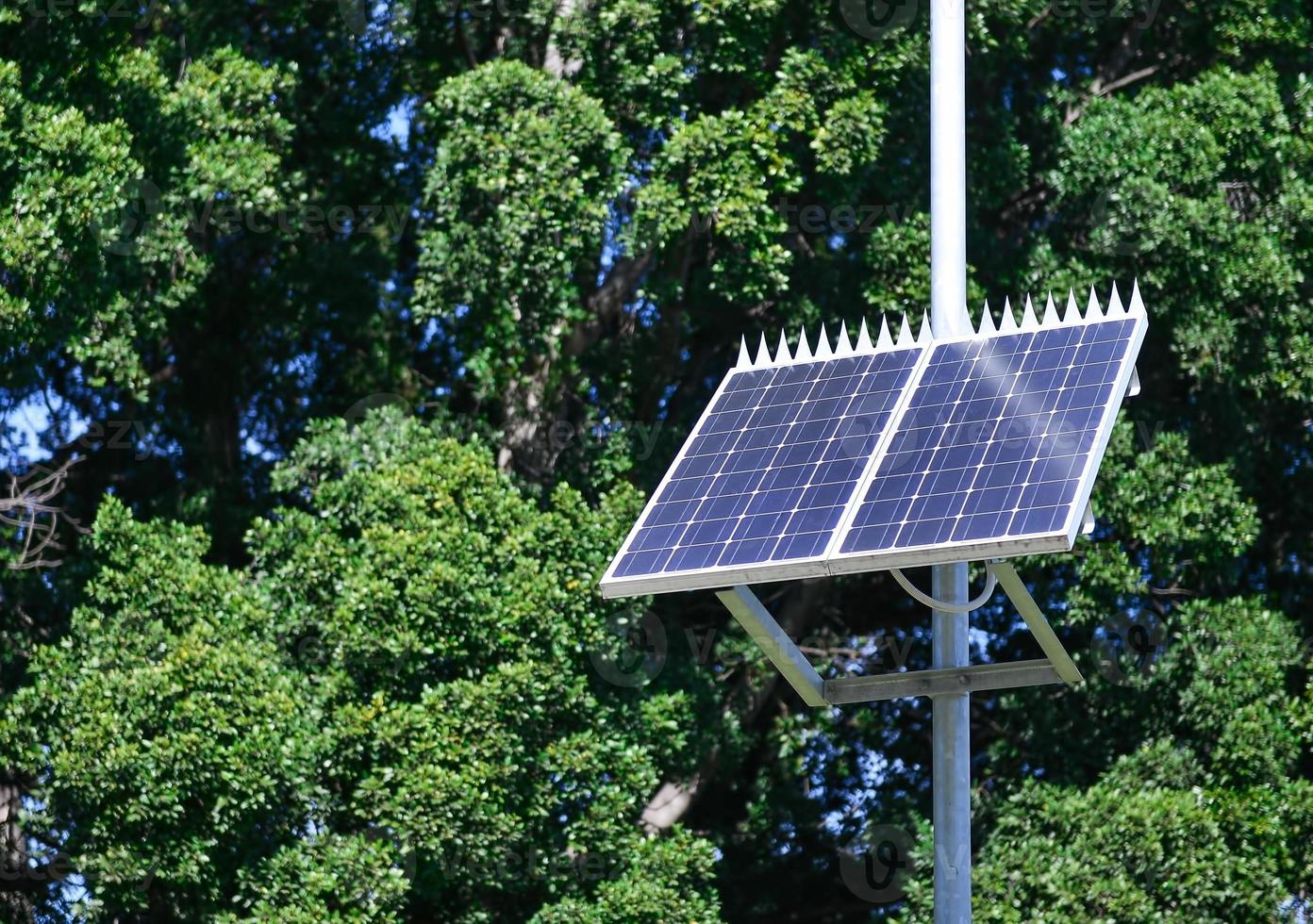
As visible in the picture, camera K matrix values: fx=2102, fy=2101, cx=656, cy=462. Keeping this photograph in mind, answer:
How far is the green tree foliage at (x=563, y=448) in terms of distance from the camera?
16672 mm

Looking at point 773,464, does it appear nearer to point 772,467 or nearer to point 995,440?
point 772,467

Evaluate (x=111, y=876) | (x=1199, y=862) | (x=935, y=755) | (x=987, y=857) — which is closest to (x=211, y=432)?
(x=111, y=876)

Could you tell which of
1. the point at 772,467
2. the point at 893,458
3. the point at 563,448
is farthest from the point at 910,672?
the point at 563,448

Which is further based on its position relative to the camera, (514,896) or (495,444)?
(495,444)

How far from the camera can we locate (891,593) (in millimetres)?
22203

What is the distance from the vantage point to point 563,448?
64.5 feet

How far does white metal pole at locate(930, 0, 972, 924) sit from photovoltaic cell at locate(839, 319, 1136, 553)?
0.40m

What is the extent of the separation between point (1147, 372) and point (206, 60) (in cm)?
948

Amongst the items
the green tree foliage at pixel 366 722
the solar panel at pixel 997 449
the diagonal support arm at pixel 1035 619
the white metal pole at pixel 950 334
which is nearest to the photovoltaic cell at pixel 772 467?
the solar panel at pixel 997 449

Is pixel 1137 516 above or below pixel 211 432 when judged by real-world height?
below

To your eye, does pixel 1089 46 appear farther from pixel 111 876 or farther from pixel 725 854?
pixel 111 876

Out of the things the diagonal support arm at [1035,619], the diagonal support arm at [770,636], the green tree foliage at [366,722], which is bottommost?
the diagonal support arm at [1035,619]

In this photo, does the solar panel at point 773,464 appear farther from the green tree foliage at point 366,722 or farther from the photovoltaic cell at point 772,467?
the green tree foliage at point 366,722

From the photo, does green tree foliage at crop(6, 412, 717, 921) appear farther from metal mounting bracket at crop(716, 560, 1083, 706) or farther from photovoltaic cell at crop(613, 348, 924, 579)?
metal mounting bracket at crop(716, 560, 1083, 706)
